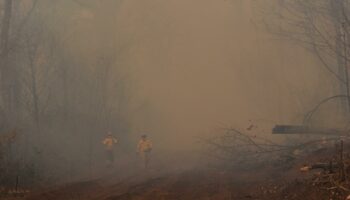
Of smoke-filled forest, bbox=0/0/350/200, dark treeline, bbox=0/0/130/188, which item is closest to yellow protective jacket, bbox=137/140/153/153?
smoke-filled forest, bbox=0/0/350/200

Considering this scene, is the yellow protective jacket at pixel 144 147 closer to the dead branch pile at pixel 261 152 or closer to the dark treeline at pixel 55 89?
the dark treeline at pixel 55 89

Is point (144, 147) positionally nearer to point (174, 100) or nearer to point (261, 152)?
point (261, 152)

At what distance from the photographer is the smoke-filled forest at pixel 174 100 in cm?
1427

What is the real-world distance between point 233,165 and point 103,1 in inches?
1148

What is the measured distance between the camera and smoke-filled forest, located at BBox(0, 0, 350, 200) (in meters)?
14.3

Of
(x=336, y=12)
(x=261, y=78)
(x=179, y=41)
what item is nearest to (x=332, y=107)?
(x=336, y=12)

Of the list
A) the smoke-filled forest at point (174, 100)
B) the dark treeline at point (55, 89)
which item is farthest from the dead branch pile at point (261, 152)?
the dark treeline at point (55, 89)

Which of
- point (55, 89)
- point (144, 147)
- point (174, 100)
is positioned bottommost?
point (144, 147)

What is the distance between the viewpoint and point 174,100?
1660 inches

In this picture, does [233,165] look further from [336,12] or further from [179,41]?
[179,41]

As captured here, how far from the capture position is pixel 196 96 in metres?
42.2

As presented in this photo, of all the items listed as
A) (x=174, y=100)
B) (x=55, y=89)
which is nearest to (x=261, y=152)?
(x=55, y=89)

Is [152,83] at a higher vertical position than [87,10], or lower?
lower

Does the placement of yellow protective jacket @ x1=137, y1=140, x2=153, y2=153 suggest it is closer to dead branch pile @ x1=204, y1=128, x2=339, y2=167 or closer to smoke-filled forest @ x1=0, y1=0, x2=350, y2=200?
smoke-filled forest @ x1=0, y1=0, x2=350, y2=200
